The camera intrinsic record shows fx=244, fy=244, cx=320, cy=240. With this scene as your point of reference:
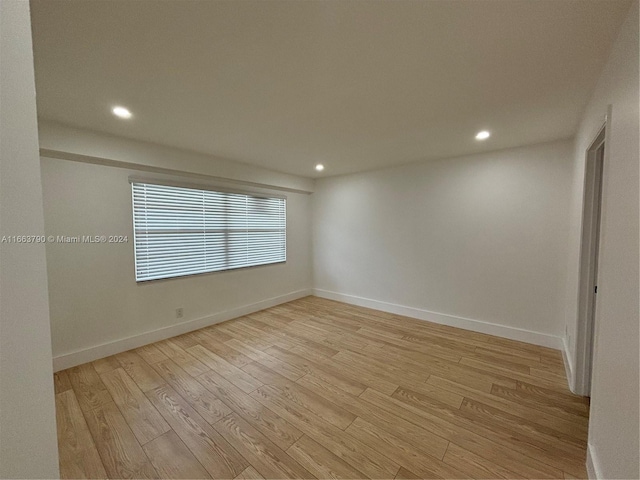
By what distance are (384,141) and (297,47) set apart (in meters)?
1.68

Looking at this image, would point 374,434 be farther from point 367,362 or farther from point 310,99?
point 310,99

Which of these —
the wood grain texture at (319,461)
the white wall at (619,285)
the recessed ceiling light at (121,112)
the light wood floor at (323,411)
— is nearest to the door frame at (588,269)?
the light wood floor at (323,411)

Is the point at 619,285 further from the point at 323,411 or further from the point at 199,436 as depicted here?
the point at 199,436

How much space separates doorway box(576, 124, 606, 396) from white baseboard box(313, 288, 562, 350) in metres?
0.94

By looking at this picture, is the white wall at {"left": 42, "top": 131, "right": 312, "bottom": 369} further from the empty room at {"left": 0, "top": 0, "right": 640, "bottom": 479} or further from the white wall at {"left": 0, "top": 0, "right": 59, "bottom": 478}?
the white wall at {"left": 0, "top": 0, "right": 59, "bottom": 478}

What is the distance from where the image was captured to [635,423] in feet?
3.02

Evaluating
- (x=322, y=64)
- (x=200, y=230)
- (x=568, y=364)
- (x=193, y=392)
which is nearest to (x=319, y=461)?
(x=193, y=392)

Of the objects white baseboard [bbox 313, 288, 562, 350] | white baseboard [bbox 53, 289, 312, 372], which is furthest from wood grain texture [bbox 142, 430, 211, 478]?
white baseboard [bbox 313, 288, 562, 350]

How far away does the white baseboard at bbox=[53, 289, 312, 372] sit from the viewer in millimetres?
2473

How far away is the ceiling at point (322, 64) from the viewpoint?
1125 millimetres

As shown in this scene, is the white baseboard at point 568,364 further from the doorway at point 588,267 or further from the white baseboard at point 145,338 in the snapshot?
the white baseboard at point 145,338

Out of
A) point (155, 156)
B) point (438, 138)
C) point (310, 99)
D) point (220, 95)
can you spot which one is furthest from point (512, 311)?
point (155, 156)

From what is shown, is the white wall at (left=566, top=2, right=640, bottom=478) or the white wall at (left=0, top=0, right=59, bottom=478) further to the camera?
the white wall at (left=566, top=2, right=640, bottom=478)

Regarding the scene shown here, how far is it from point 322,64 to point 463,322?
3.51 m
